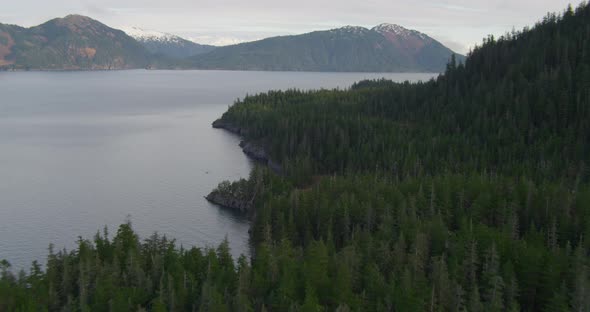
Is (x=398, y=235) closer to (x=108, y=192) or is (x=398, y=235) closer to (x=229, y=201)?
(x=229, y=201)

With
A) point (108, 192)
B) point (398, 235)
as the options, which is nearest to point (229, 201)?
point (108, 192)

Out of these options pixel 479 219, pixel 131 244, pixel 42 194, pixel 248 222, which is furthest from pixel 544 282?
pixel 42 194

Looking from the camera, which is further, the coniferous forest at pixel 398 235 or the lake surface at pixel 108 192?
the lake surface at pixel 108 192

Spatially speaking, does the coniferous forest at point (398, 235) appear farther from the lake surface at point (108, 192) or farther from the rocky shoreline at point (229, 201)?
the lake surface at point (108, 192)

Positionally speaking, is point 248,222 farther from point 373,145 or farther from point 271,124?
point 271,124

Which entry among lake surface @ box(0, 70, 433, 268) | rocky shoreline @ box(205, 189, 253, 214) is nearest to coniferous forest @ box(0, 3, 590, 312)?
rocky shoreline @ box(205, 189, 253, 214)

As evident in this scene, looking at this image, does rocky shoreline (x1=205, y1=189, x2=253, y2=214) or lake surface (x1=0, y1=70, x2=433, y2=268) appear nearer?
lake surface (x1=0, y1=70, x2=433, y2=268)

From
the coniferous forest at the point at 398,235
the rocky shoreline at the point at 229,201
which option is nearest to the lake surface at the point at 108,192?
the rocky shoreline at the point at 229,201

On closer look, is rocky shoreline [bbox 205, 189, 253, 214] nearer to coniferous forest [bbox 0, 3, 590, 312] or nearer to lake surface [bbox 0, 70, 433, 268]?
lake surface [bbox 0, 70, 433, 268]
